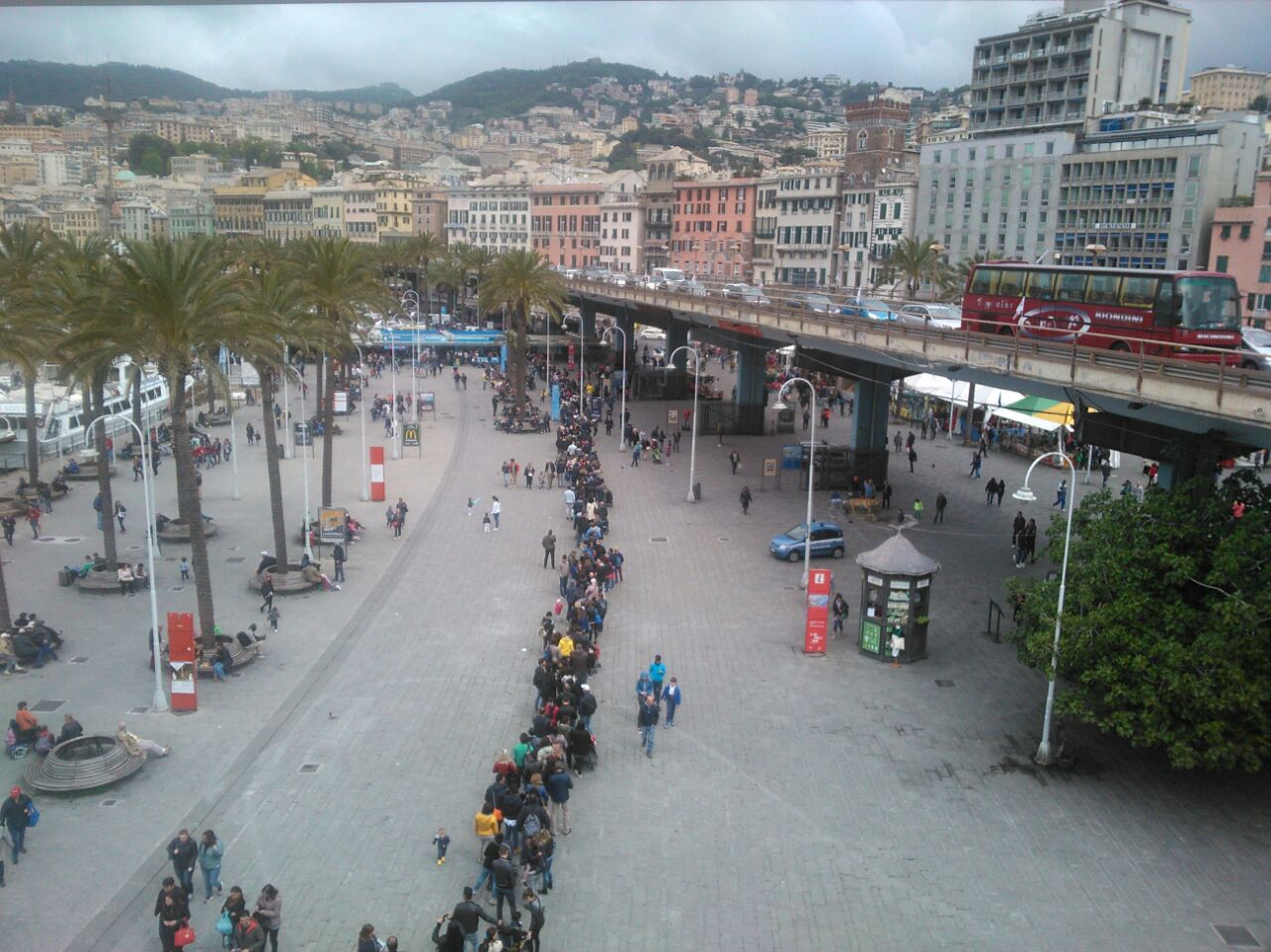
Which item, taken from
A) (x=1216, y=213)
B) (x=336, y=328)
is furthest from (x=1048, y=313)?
(x=1216, y=213)

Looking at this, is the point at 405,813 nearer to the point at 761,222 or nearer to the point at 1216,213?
the point at 1216,213

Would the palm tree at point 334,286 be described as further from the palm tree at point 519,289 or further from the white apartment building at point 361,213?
the white apartment building at point 361,213

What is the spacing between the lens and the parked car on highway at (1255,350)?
71.3 ft

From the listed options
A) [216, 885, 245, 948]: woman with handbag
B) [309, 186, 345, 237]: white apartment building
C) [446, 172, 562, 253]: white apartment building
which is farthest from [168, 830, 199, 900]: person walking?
[309, 186, 345, 237]: white apartment building

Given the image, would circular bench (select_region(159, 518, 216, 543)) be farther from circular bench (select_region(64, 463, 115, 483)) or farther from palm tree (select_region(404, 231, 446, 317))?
palm tree (select_region(404, 231, 446, 317))

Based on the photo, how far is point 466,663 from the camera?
938 inches

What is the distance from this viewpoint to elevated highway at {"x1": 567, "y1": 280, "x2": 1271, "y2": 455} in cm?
1961

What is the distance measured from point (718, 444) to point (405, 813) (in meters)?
41.5

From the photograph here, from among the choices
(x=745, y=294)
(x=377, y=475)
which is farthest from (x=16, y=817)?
(x=745, y=294)

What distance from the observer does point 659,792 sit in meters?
18.1

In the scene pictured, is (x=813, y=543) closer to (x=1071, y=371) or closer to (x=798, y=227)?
(x=1071, y=371)

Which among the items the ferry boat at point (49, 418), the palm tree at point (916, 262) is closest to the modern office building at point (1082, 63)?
the palm tree at point (916, 262)

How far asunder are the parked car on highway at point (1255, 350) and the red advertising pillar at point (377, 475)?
2851 centimetres

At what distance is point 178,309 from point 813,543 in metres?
20.0
